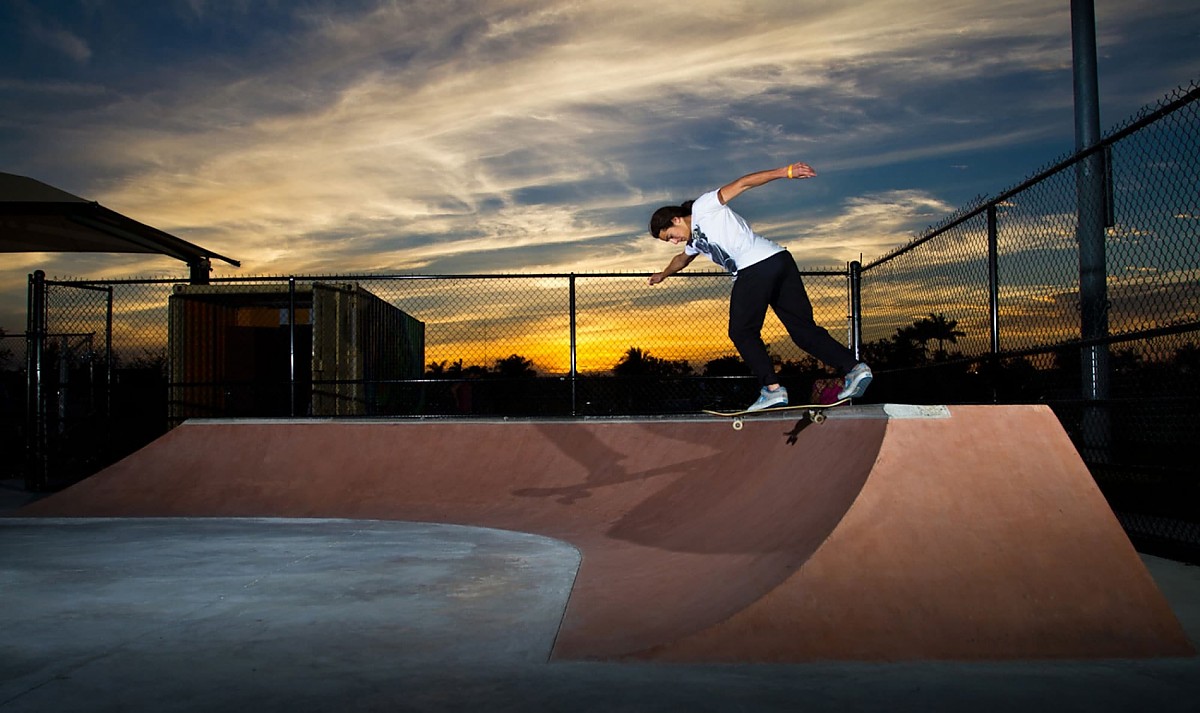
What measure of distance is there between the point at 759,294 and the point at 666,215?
74 centimetres

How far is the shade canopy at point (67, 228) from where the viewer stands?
11773 millimetres

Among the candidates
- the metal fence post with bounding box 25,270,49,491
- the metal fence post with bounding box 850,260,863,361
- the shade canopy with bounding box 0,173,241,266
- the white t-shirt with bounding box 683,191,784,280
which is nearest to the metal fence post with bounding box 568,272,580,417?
the metal fence post with bounding box 850,260,863,361

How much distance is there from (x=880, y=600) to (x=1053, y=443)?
115 centimetres

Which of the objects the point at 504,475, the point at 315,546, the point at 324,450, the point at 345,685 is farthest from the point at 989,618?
the point at 324,450

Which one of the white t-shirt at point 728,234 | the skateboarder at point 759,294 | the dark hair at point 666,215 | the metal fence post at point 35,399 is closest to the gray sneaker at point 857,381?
the skateboarder at point 759,294

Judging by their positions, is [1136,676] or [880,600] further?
[880,600]

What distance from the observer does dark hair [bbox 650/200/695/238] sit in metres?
5.80

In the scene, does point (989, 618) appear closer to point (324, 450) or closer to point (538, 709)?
point (538, 709)

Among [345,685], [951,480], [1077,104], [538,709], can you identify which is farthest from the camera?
[1077,104]

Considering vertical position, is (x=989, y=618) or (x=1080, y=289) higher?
(x=1080, y=289)

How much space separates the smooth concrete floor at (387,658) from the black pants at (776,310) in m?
1.62

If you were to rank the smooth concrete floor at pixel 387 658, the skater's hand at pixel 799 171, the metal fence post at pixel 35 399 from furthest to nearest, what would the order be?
the metal fence post at pixel 35 399, the skater's hand at pixel 799 171, the smooth concrete floor at pixel 387 658

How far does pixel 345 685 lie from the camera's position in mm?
3123

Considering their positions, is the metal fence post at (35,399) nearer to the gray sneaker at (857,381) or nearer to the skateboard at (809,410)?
the skateboard at (809,410)
